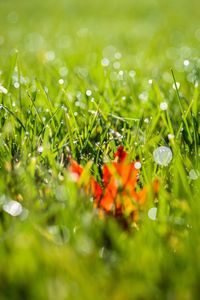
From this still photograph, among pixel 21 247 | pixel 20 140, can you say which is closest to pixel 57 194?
pixel 21 247

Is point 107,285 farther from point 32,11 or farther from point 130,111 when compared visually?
point 32,11

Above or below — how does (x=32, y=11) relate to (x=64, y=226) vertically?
below

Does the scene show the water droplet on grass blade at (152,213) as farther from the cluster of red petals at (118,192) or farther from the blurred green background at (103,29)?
the blurred green background at (103,29)

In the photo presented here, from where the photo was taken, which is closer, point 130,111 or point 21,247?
point 21,247

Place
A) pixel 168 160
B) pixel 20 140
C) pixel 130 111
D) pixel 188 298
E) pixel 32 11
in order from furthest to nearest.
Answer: pixel 32 11, pixel 130 111, pixel 20 140, pixel 168 160, pixel 188 298

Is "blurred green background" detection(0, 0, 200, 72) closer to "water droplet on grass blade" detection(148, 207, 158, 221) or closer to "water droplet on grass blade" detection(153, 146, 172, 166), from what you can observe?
"water droplet on grass blade" detection(153, 146, 172, 166)

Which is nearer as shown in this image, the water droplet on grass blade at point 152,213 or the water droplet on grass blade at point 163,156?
the water droplet on grass blade at point 152,213

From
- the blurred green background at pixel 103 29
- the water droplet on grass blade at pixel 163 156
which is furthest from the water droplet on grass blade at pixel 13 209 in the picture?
the blurred green background at pixel 103 29

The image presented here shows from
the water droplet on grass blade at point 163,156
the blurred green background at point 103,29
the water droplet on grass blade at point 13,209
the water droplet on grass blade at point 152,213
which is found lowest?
the blurred green background at point 103,29

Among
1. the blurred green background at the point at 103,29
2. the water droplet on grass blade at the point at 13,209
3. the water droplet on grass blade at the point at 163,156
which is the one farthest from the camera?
the blurred green background at the point at 103,29

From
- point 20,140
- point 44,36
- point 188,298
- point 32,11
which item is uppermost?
point 188,298
